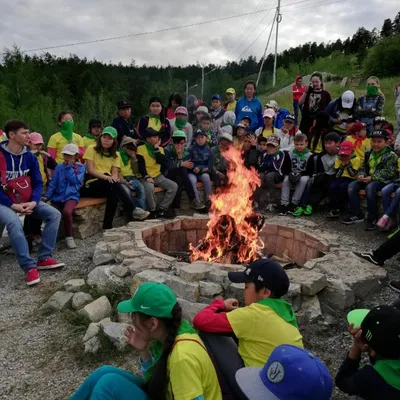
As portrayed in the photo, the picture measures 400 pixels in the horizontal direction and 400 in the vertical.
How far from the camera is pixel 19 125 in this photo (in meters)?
4.88

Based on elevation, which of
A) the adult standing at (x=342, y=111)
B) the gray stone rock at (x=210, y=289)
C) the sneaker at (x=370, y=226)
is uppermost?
the adult standing at (x=342, y=111)

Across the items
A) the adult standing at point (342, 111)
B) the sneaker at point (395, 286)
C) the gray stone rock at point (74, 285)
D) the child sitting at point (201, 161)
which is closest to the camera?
the sneaker at point (395, 286)

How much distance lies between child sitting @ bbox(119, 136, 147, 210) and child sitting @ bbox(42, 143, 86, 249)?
879 mm

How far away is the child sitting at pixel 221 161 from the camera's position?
286 inches

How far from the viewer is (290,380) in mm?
1695

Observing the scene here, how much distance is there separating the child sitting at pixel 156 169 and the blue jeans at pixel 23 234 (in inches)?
75.3

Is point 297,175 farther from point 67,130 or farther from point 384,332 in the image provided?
point 384,332

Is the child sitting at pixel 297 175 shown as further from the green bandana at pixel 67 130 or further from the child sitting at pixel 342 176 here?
the green bandana at pixel 67 130

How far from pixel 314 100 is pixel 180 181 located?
3.48 metres

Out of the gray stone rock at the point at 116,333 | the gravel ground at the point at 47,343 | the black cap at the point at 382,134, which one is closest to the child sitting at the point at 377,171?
the black cap at the point at 382,134

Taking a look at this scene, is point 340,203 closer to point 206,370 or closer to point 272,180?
point 272,180

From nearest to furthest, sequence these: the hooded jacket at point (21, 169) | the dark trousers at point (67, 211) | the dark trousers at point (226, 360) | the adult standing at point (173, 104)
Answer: the dark trousers at point (226, 360) < the hooded jacket at point (21, 169) < the dark trousers at point (67, 211) < the adult standing at point (173, 104)

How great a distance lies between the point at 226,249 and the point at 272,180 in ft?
8.02

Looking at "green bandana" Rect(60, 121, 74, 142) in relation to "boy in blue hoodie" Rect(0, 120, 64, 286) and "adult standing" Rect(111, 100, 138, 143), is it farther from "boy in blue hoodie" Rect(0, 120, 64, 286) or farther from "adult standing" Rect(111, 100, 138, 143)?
"boy in blue hoodie" Rect(0, 120, 64, 286)
